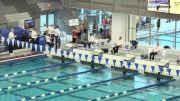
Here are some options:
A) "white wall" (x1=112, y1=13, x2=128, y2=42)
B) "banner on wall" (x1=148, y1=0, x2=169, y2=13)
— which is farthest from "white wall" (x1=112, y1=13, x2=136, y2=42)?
"banner on wall" (x1=148, y1=0, x2=169, y2=13)

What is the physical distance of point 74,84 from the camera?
53.7 ft

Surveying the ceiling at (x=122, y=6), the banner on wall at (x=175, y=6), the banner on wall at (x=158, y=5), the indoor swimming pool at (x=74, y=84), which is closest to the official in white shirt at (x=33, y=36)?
the indoor swimming pool at (x=74, y=84)

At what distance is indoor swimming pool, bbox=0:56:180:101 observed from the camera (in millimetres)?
14711

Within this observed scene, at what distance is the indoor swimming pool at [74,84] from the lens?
14711 mm

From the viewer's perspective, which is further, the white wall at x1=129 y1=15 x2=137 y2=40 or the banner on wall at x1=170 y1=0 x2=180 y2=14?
the white wall at x1=129 y1=15 x2=137 y2=40

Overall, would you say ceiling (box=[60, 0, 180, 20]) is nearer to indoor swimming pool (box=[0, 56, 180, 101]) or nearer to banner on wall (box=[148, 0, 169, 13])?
banner on wall (box=[148, 0, 169, 13])

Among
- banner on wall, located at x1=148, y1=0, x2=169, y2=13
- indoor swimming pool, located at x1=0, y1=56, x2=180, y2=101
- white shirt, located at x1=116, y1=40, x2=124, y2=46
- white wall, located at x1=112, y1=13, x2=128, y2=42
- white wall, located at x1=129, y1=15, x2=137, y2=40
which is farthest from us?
white wall, located at x1=129, y1=15, x2=137, y2=40

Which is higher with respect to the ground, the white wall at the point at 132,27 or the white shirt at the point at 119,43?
the white wall at the point at 132,27

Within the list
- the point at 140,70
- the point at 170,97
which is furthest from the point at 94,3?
the point at 170,97

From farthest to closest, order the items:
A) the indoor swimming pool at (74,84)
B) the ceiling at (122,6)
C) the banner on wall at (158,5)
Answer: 1. the ceiling at (122,6)
2. the banner on wall at (158,5)
3. the indoor swimming pool at (74,84)

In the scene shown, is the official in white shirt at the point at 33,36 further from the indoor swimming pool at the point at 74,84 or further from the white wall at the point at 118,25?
the white wall at the point at 118,25

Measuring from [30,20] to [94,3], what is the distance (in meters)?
3.46

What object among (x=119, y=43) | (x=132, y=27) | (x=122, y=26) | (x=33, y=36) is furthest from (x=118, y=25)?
(x=33, y=36)

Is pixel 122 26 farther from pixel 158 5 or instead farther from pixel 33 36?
pixel 33 36
